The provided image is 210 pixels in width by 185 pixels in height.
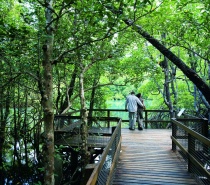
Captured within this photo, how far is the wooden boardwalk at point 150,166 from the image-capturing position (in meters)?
4.85

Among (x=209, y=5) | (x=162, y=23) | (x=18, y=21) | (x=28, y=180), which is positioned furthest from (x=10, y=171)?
(x=209, y=5)

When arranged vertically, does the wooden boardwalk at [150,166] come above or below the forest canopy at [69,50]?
below

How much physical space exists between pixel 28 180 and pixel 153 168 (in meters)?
5.47

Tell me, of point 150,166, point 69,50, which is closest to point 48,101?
point 69,50

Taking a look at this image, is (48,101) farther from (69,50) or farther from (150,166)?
(150,166)

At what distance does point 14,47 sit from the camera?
4.45 meters

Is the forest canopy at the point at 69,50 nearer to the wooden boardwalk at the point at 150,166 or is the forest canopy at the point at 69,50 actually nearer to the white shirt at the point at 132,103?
the white shirt at the point at 132,103

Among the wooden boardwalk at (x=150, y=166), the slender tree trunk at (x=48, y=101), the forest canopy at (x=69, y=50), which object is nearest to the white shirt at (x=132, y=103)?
the forest canopy at (x=69, y=50)

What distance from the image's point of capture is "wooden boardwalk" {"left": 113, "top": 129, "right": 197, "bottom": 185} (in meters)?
4.85

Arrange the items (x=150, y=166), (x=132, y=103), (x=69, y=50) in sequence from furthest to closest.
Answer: (x=132, y=103) < (x=150, y=166) < (x=69, y=50)

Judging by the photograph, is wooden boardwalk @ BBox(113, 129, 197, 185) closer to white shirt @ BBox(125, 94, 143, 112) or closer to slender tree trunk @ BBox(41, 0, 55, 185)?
slender tree trunk @ BBox(41, 0, 55, 185)

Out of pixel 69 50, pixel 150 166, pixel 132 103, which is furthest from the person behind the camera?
pixel 132 103

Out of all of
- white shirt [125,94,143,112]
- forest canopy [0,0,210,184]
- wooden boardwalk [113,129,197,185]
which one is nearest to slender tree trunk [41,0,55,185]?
forest canopy [0,0,210,184]

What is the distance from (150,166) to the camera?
580cm
